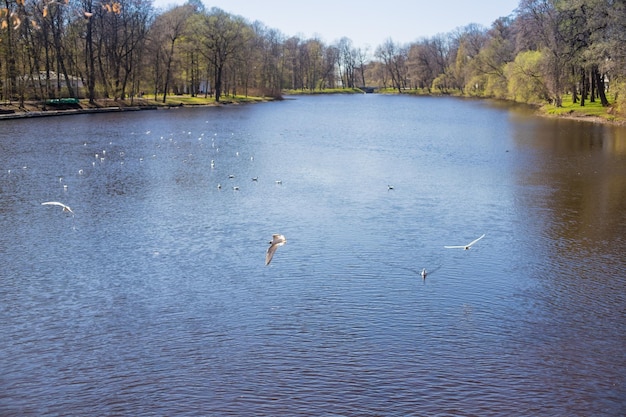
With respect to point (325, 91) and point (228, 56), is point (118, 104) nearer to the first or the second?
point (228, 56)

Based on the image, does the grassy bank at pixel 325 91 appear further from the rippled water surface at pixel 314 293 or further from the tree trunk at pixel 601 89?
the rippled water surface at pixel 314 293

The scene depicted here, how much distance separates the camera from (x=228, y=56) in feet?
297

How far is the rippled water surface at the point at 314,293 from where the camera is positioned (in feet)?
28.6

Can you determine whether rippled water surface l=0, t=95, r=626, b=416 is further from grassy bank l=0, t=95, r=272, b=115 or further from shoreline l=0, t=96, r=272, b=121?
grassy bank l=0, t=95, r=272, b=115

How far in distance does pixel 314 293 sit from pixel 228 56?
82398 mm

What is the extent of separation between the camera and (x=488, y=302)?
38.7ft

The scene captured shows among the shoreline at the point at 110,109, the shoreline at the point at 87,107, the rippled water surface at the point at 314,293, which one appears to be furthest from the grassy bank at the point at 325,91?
the rippled water surface at the point at 314,293

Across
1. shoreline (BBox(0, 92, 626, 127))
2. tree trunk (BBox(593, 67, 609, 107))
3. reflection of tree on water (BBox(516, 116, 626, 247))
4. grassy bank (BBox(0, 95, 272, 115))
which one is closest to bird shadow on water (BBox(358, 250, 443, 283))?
reflection of tree on water (BBox(516, 116, 626, 247))

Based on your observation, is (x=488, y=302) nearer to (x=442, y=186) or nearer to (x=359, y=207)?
(x=359, y=207)

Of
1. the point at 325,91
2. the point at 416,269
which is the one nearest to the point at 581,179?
the point at 416,269

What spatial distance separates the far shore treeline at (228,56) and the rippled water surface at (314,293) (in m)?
9.31

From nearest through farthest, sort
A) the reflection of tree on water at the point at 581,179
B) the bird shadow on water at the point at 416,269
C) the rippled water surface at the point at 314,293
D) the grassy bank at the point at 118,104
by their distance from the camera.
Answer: the rippled water surface at the point at 314,293 < the bird shadow on water at the point at 416,269 < the reflection of tree on water at the point at 581,179 < the grassy bank at the point at 118,104

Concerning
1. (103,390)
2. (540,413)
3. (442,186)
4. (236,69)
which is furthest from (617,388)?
(236,69)

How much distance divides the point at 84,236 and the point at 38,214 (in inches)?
126
